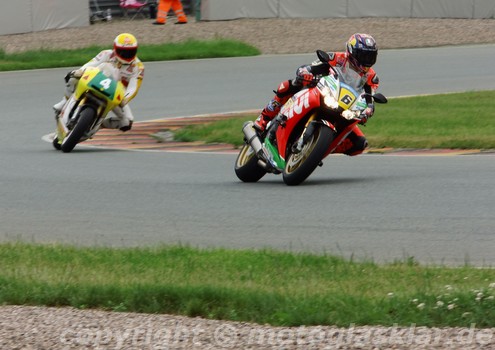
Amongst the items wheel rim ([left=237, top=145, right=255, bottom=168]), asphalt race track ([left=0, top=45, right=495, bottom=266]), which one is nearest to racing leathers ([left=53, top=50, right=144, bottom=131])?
asphalt race track ([left=0, top=45, right=495, bottom=266])

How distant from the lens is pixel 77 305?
20.5ft

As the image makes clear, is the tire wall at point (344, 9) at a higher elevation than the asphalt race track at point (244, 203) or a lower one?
lower

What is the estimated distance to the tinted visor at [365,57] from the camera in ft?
35.9

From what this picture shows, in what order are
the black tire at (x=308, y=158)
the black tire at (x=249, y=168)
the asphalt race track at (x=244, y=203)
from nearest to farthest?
the asphalt race track at (x=244, y=203) → the black tire at (x=308, y=158) → the black tire at (x=249, y=168)

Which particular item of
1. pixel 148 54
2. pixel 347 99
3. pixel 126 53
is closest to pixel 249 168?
pixel 347 99

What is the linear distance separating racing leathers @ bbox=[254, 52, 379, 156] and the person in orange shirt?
721 inches

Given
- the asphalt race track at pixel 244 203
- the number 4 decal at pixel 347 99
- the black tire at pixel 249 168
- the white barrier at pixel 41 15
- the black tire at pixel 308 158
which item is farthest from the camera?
the white barrier at pixel 41 15

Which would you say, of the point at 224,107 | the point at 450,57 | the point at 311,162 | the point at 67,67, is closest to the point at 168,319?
the point at 311,162

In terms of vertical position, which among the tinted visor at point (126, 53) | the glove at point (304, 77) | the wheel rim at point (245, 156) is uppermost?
the glove at point (304, 77)

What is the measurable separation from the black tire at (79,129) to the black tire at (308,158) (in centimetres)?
389

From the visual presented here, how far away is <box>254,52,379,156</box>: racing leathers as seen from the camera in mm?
11109

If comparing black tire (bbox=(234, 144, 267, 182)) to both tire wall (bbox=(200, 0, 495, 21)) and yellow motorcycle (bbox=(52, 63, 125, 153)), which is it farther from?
tire wall (bbox=(200, 0, 495, 21))

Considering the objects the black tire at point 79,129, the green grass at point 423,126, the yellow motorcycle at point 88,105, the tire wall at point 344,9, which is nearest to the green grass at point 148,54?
the tire wall at point 344,9

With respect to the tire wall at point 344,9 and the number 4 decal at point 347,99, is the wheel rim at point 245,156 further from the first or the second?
the tire wall at point 344,9
